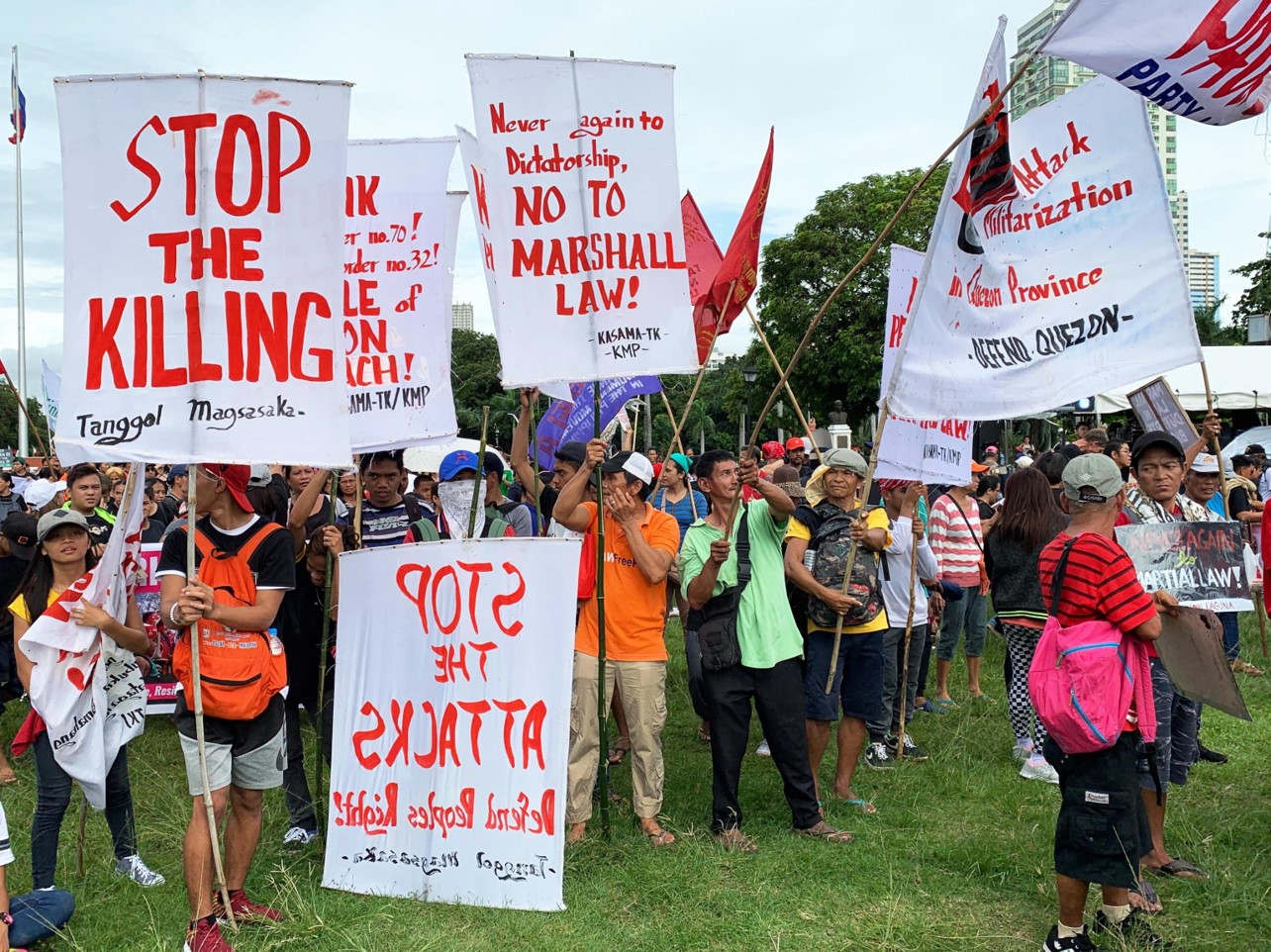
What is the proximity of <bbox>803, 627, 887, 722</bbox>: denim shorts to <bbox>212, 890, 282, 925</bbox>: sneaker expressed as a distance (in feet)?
10.2

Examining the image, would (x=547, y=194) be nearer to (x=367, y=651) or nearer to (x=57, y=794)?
(x=367, y=651)

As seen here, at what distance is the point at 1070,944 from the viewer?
13.8 feet

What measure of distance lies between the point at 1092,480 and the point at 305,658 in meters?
4.12

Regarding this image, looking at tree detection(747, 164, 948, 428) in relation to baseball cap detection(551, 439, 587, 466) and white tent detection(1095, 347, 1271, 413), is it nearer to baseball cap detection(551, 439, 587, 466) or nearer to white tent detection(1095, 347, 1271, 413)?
white tent detection(1095, 347, 1271, 413)

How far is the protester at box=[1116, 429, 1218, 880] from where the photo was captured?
203 inches

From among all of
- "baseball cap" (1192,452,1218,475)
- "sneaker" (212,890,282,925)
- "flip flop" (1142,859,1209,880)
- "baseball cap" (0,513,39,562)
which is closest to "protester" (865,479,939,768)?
"baseball cap" (1192,452,1218,475)

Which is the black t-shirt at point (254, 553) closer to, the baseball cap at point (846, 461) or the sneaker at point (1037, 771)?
the baseball cap at point (846, 461)

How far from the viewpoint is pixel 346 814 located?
201 inches

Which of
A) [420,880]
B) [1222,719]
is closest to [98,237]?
[420,880]

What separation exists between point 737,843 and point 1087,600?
2.42 metres

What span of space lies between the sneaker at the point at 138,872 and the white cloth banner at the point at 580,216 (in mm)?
3055

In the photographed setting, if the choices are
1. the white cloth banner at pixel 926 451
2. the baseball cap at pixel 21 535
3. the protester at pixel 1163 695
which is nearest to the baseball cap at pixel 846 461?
the white cloth banner at pixel 926 451

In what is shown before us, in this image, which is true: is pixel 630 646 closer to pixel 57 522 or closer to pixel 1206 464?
pixel 57 522

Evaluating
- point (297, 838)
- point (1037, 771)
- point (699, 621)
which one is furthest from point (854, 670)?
point (297, 838)
